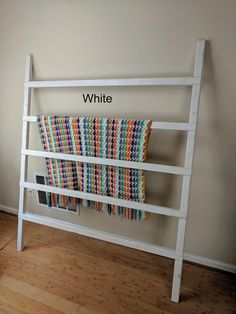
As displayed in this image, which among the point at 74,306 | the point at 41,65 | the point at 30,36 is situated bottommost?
the point at 74,306

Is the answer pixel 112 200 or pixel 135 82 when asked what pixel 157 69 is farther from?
pixel 112 200

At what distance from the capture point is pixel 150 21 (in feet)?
4.98

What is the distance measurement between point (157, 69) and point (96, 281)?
1565 millimetres

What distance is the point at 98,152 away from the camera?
5.26ft

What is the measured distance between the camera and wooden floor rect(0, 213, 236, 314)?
1345 millimetres

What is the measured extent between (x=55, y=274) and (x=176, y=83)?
5.13ft

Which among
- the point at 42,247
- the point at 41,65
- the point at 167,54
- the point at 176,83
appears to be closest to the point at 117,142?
the point at 176,83

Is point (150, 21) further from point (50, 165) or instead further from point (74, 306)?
point (74, 306)

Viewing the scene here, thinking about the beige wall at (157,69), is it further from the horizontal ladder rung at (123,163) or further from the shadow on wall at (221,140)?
the horizontal ladder rung at (123,163)

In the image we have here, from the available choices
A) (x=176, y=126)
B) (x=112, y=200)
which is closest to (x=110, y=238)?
(x=112, y=200)

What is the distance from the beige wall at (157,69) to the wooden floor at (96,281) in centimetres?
19

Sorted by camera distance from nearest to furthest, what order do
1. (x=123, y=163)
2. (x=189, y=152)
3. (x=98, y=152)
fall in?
(x=189, y=152) < (x=123, y=163) < (x=98, y=152)

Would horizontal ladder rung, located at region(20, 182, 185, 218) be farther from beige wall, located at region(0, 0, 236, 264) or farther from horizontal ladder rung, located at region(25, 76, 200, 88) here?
horizontal ladder rung, located at region(25, 76, 200, 88)

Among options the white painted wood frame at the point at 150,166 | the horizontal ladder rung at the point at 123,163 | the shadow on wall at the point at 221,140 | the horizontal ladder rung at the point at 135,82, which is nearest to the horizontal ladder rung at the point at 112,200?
the white painted wood frame at the point at 150,166
